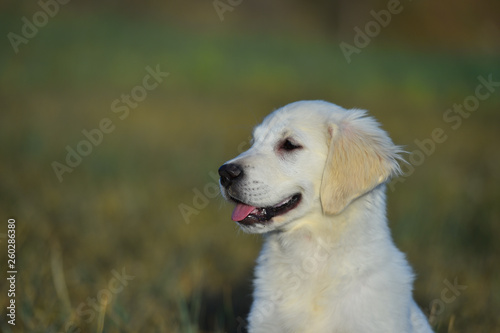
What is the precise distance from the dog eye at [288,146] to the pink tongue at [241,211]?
1.23 feet

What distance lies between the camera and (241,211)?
132 inches

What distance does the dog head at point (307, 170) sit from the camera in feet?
10.6

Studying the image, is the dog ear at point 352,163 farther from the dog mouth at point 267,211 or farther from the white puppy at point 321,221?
the dog mouth at point 267,211

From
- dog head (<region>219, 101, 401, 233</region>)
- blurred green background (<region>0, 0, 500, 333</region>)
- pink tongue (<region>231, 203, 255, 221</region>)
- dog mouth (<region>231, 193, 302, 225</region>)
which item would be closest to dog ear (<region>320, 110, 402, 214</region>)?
dog head (<region>219, 101, 401, 233</region>)

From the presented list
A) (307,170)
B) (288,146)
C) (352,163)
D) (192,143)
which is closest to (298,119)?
(288,146)

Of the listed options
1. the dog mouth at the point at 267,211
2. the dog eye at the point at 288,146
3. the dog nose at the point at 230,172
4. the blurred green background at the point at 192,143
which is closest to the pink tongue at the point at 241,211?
the dog mouth at the point at 267,211

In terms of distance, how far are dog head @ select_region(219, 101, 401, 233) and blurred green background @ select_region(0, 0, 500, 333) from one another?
0.83 meters

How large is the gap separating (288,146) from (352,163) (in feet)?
1.23

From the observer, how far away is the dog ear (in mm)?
3205

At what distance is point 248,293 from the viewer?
185 inches

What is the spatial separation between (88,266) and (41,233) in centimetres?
62

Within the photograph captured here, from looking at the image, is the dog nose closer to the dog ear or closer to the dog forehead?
the dog forehead

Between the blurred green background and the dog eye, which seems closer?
the dog eye

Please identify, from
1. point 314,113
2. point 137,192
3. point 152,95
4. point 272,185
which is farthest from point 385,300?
point 152,95
